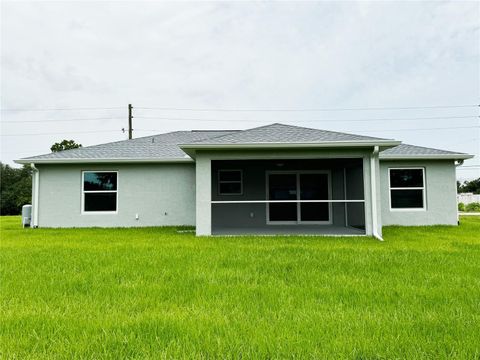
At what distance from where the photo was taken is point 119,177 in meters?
12.3

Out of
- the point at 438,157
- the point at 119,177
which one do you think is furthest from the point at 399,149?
the point at 119,177

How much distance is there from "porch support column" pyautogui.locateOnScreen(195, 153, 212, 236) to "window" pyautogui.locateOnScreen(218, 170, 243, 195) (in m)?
3.42

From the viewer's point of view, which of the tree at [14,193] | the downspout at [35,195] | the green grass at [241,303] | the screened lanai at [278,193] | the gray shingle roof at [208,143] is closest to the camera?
the green grass at [241,303]

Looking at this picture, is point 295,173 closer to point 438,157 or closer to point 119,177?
point 438,157

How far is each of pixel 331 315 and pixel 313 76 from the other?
16.9 m

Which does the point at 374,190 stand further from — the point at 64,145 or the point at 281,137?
the point at 64,145

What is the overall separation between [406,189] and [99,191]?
11.5 m

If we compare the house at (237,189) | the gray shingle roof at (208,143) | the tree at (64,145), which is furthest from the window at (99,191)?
the tree at (64,145)

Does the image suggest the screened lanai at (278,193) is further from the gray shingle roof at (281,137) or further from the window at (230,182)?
the gray shingle roof at (281,137)

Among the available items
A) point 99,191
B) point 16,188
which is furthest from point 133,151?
point 16,188

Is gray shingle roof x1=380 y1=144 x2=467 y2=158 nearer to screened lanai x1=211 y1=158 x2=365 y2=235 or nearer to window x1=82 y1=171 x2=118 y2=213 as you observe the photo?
screened lanai x1=211 y1=158 x2=365 y2=235

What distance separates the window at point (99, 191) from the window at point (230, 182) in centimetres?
391

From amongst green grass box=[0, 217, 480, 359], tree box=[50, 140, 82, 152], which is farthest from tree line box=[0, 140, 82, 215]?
green grass box=[0, 217, 480, 359]

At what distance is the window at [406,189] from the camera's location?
1234 centimetres
